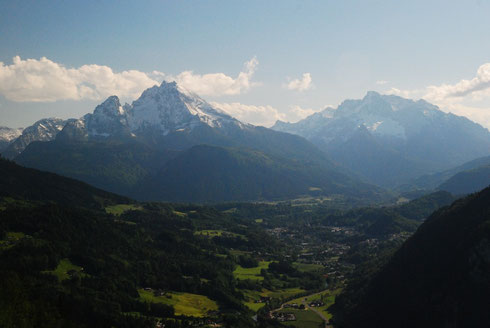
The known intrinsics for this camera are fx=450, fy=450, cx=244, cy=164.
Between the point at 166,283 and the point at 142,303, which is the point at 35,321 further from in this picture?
the point at 166,283

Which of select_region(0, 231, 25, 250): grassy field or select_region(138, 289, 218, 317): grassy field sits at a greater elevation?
select_region(0, 231, 25, 250): grassy field

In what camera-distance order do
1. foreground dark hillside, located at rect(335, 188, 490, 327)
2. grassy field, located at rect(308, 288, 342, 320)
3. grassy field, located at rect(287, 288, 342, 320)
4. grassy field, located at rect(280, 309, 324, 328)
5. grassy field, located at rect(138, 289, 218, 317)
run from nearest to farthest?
foreground dark hillside, located at rect(335, 188, 490, 327), grassy field, located at rect(280, 309, 324, 328), grassy field, located at rect(138, 289, 218, 317), grassy field, located at rect(308, 288, 342, 320), grassy field, located at rect(287, 288, 342, 320)

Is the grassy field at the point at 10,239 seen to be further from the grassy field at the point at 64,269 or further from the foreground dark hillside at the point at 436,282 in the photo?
the foreground dark hillside at the point at 436,282

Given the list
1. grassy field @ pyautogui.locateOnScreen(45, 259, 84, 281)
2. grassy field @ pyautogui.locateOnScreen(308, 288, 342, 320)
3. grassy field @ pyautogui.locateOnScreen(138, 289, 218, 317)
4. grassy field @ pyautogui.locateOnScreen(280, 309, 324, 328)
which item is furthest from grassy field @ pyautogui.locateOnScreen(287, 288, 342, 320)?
grassy field @ pyautogui.locateOnScreen(45, 259, 84, 281)

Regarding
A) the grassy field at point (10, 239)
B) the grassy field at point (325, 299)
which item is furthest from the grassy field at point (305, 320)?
the grassy field at point (10, 239)

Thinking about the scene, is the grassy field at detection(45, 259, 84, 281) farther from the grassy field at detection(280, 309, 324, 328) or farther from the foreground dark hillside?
the foreground dark hillside

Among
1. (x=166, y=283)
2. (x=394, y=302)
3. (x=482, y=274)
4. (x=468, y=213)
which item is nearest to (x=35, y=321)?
(x=166, y=283)
